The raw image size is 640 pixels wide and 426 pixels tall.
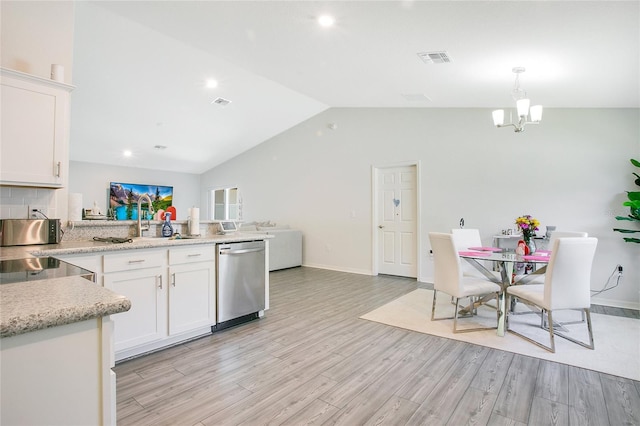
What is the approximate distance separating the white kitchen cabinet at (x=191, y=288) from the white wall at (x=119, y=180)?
478 cm

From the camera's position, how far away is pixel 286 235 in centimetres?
669

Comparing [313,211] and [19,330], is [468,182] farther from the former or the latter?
[19,330]

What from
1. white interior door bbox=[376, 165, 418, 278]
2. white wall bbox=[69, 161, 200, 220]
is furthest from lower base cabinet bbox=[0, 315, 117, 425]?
white wall bbox=[69, 161, 200, 220]

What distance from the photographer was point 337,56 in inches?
146

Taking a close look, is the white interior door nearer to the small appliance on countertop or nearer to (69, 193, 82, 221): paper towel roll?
(69, 193, 82, 221): paper towel roll

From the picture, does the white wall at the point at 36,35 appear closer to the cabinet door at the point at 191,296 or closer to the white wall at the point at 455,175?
the cabinet door at the point at 191,296

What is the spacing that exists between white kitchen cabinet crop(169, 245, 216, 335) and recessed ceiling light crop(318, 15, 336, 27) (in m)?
2.28

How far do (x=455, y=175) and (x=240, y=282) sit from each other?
3746 mm

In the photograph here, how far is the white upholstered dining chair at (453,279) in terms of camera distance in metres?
3.12

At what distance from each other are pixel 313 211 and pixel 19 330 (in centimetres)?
642

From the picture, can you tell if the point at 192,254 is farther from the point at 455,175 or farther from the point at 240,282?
the point at 455,175

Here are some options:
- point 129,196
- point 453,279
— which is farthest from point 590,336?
point 129,196

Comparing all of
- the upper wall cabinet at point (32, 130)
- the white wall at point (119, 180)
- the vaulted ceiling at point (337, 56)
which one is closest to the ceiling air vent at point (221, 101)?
the vaulted ceiling at point (337, 56)

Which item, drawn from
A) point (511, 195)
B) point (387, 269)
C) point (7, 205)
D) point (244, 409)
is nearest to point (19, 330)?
point (244, 409)
